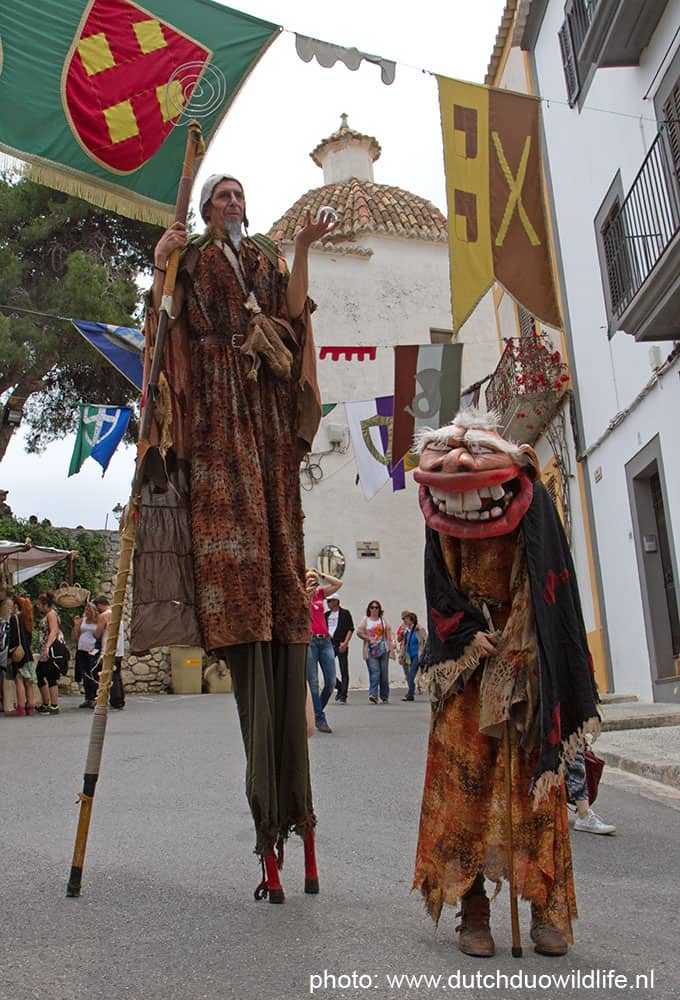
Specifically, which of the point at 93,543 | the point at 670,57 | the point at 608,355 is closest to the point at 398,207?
the point at 93,543

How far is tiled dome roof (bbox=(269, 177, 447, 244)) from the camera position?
3064 cm

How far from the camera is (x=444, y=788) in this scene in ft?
11.6

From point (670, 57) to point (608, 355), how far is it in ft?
14.0

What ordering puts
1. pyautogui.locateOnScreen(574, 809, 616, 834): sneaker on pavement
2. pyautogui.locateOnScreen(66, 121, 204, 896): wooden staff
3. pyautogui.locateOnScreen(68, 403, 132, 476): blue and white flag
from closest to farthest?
pyautogui.locateOnScreen(66, 121, 204, 896): wooden staff
pyautogui.locateOnScreen(574, 809, 616, 834): sneaker on pavement
pyautogui.locateOnScreen(68, 403, 132, 476): blue and white flag

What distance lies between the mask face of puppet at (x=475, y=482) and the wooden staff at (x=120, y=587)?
1.06 meters

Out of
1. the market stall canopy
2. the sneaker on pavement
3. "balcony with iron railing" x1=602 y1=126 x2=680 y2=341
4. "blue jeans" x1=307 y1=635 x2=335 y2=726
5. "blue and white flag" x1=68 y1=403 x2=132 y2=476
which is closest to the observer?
the sneaker on pavement

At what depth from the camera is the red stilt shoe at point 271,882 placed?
365cm

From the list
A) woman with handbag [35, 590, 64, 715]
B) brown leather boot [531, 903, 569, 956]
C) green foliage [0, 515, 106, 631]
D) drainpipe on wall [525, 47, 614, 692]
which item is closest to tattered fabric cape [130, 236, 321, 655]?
brown leather boot [531, 903, 569, 956]

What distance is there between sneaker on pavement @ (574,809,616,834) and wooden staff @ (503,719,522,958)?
231 centimetres

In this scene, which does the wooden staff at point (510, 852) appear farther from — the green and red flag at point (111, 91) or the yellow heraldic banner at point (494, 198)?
the yellow heraldic banner at point (494, 198)

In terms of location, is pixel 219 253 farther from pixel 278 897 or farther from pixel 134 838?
pixel 134 838

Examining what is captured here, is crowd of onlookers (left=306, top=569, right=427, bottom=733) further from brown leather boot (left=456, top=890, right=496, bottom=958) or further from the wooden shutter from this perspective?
the wooden shutter

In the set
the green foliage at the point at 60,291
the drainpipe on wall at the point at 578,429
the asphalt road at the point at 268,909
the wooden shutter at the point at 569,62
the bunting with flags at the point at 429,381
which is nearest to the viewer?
the asphalt road at the point at 268,909

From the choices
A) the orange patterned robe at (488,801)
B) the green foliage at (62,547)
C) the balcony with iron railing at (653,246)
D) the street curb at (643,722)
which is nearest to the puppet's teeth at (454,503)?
the orange patterned robe at (488,801)
